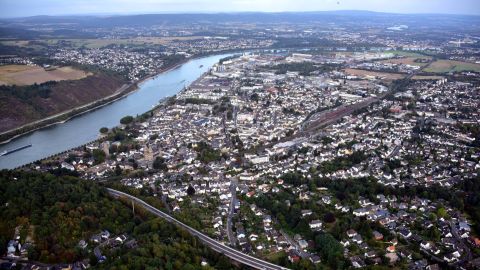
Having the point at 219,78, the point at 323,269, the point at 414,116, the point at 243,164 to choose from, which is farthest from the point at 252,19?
the point at 323,269

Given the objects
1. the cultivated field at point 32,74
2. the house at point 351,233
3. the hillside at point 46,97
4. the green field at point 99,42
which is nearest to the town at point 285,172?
the house at point 351,233

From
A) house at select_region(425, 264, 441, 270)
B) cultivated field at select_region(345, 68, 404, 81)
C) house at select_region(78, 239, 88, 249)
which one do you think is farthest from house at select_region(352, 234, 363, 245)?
cultivated field at select_region(345, 68, 404, 81)

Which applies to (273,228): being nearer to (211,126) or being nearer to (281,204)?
(281,204)

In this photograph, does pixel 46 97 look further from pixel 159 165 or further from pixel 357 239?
pixel 357 239

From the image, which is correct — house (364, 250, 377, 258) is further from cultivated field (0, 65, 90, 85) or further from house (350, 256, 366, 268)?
cultivated field (0, 65, 90, 85)

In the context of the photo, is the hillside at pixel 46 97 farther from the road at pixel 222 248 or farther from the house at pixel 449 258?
the house at pixel 449 258

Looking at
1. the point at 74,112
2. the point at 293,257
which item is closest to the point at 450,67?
Result: the point at 74,112

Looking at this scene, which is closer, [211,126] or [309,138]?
[309,138]
